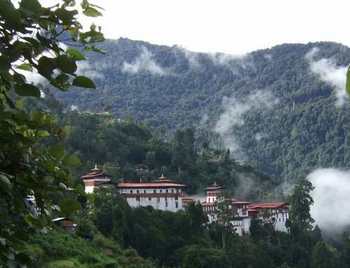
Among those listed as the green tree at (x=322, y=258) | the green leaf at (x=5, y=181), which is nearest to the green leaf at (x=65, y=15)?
the green leaf at (x=5, y=181)

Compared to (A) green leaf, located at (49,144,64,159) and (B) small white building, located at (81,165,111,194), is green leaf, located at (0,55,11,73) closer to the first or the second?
(A) green leaf, located at (49,144,64,159)

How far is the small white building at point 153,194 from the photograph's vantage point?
5494 cm

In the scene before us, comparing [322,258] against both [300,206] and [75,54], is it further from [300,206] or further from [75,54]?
[75,54]

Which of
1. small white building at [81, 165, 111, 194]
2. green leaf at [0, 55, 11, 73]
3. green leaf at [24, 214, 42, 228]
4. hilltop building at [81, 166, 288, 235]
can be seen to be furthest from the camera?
hilltop building at [81, 166, 288, 235]

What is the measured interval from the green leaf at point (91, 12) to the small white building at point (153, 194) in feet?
170

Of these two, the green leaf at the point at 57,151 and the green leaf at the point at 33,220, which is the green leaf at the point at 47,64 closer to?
the green leaf at the point at 57,151

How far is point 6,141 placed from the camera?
2502mm

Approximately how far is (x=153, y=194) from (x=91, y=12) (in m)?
54.1

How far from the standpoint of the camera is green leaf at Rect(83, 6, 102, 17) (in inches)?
98.1

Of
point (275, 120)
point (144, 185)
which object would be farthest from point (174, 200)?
point (275, 120)

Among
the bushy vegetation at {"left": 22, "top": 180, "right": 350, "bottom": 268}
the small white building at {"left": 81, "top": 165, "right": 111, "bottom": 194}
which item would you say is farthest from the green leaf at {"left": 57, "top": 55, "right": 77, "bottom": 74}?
the small white building at {"left": 81, "top": 165, "right": 111, "bottom": 194}

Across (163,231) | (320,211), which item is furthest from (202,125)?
(163,231)

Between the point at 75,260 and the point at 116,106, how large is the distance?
487ft

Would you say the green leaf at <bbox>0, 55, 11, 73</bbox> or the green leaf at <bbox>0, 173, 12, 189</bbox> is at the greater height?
the green leaf at <bbox>0, 55, 11, 73</bbox>
